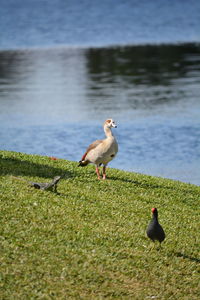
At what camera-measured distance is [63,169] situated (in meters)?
17.1

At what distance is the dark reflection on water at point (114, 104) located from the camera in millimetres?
27047

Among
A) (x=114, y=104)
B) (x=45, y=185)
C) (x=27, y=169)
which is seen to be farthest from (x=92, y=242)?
(x=114, y=104)

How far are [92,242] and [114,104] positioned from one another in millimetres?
26603

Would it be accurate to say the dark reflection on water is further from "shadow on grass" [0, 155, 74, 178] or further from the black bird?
the black bird

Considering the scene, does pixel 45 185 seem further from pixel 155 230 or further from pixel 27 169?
pixel 155 230

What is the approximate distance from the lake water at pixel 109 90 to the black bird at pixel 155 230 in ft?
35.0

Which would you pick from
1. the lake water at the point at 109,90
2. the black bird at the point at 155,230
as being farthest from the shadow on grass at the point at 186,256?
the lake water at the point at 109,90

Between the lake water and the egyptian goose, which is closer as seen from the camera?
the egyptian goose

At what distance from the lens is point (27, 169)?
16.4 meters

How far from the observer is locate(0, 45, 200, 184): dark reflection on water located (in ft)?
88.7

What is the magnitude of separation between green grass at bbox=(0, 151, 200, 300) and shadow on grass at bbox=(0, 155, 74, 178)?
55mm

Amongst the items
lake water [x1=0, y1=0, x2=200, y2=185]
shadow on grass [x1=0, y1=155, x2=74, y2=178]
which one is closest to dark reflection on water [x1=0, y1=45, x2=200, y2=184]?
lake water [x1=0, y1=0, x2=200, y2=185]

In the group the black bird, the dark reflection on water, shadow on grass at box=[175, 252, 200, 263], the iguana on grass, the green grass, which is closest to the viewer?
the green grass

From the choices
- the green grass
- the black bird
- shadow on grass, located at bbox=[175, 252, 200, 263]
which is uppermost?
the black bird
